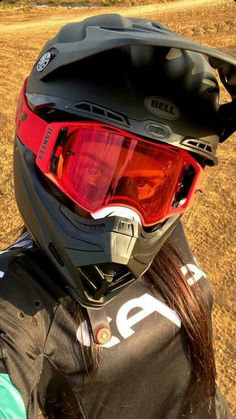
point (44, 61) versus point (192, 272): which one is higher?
point (44, 61)

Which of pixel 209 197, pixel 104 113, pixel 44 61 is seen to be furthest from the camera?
pixel 209 197

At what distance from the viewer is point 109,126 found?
1.55 m

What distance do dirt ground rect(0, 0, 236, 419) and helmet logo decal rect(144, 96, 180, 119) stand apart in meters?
2.02

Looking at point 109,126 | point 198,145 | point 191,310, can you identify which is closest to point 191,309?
point 191,310

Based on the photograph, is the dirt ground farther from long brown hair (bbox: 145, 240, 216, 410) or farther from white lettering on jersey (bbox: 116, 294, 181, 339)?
white lettering on jersey (bbox: 116, 294, 181, 339)

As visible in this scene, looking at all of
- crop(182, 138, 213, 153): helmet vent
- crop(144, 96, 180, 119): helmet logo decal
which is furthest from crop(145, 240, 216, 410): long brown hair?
crop(144, 96, 180, 119): helmet logo decal

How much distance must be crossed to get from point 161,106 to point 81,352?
0.66 metres

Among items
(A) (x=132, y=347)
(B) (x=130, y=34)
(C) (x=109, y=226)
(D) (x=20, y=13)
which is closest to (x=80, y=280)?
(C) (x=109, y=226)

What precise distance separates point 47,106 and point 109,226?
0.35 m

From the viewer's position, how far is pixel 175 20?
12.5 m

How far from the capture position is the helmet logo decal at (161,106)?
156 centimetres

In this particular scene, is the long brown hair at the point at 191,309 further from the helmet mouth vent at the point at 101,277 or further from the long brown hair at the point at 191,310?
the helmet mouth vent at the point at 101,277

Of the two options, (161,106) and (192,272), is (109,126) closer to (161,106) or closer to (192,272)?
(161,106)

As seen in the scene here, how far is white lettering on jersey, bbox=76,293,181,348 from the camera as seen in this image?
1.71 m
